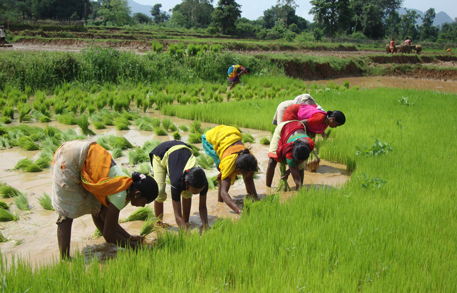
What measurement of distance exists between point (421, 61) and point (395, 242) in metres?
26.3

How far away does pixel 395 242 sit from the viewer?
8.09ft

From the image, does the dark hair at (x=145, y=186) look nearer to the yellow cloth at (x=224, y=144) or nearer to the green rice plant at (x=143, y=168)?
the yellow cloth at (x=224, y=144)

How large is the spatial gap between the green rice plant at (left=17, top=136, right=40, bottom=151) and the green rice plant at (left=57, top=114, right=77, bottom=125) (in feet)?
4.11

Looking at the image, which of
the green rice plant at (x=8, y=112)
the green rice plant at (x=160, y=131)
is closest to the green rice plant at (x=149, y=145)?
the green rice plant at (x=160, y=131)

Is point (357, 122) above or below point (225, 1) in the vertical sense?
below

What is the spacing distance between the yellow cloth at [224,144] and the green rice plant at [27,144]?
2732 mm

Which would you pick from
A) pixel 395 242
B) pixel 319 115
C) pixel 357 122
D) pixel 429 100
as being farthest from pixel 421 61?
pixel 395 242

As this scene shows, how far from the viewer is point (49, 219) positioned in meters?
3.09

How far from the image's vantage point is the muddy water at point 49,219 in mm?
2635

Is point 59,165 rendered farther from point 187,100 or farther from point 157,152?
point 187,100

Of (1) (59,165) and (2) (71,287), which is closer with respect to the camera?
(2) (71,287)

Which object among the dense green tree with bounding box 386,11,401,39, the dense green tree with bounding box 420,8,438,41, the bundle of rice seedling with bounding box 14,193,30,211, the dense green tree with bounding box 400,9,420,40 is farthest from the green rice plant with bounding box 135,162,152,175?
the dense green tree with bounding box 420,8,438,41

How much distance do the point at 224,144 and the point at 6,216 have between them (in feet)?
6.55

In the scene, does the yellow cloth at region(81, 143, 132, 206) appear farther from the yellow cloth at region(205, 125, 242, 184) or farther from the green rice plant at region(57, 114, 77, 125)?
the green rice plant at region(57, 114, 77, 125)
